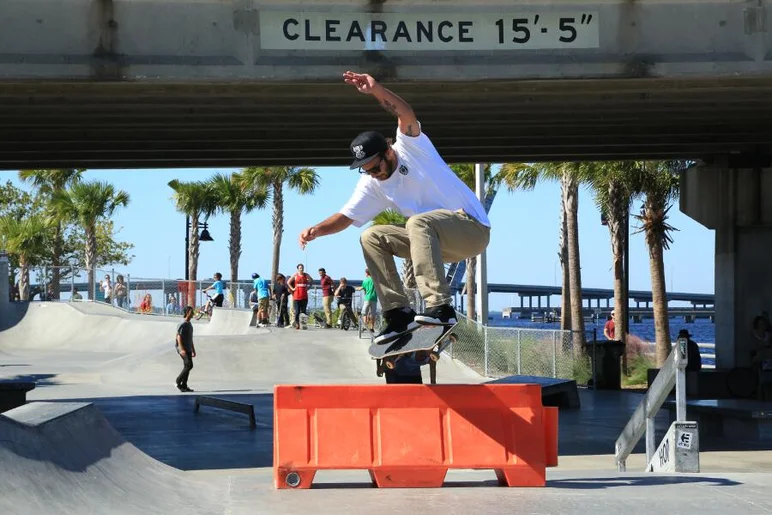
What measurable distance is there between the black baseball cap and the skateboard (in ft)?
3.96

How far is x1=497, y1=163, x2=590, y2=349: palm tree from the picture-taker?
34.3 m

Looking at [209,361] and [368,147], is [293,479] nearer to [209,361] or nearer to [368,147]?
[368,147]

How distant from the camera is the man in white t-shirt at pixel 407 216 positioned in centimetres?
780

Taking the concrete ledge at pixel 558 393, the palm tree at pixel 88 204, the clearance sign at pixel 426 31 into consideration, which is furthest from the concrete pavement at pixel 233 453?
the palm tree at pixel 88 204

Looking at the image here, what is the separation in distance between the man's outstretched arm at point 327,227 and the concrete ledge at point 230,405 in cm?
942

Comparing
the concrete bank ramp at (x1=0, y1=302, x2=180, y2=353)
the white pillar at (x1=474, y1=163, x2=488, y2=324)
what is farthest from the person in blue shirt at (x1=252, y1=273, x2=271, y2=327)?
the white pillar at (x1=474, y1=163, x2=488, y2=324)

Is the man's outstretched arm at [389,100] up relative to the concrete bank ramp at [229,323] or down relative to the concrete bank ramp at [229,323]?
up

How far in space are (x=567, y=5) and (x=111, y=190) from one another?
52211 mm

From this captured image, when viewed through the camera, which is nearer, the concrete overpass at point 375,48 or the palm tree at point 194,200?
the concrete overpass at point 375,48

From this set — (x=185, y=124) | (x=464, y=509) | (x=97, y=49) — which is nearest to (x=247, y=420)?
(x=185, y=124)

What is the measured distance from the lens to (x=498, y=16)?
13.9 meters

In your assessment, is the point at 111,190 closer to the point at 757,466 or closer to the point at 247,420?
the point at 247,420

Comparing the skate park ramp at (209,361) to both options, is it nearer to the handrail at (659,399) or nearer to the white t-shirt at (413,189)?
the handrail at (659,399)

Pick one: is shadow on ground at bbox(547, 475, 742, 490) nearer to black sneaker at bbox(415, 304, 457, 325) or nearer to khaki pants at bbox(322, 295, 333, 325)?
black sneaker at bbox(415, 304, 457, 325)
